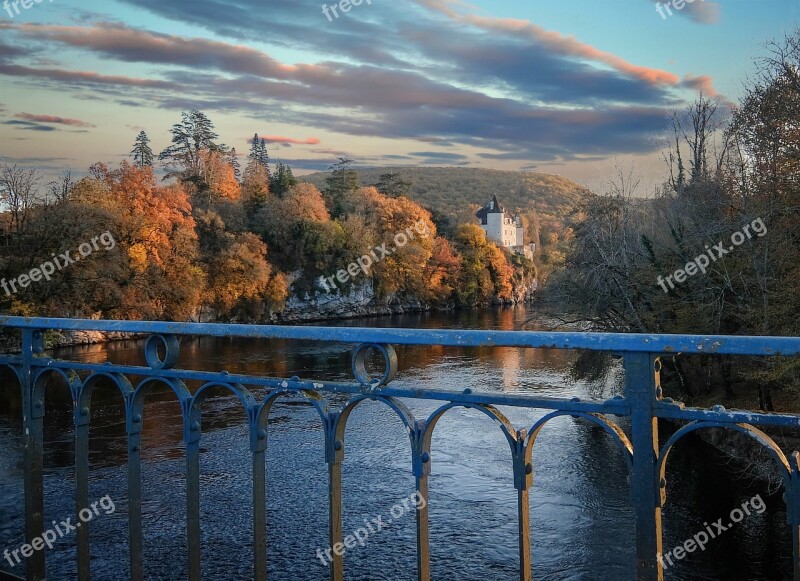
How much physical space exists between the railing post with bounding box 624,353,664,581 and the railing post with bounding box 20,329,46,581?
2724mm

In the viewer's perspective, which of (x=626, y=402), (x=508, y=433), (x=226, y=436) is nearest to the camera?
(x=626, y=402)

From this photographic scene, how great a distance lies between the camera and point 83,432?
3.25m

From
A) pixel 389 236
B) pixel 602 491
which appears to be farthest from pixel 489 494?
pixel 389 236

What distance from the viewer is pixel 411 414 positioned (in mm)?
2264

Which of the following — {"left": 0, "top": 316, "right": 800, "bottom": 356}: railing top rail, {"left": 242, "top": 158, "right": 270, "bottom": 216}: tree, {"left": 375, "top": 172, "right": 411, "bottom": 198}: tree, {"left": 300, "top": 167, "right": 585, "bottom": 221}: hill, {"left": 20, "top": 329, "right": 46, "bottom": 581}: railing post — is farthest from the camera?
{"left": 300, "top": 167, "right": 585, "bottom": 221}: hill

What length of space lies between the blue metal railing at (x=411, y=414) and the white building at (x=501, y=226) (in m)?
101

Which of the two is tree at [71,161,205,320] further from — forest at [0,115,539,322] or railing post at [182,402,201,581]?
railing post at [182,402,201,581]

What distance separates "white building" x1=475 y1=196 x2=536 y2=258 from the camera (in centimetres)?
10588

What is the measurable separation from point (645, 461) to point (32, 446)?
2.91 m

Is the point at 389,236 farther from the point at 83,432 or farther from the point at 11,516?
the point at 83,432

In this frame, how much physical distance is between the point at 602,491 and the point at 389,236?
52.9m

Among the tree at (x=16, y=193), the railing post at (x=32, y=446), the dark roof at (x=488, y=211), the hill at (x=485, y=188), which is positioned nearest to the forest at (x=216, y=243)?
the tree at (x=16, y=193)

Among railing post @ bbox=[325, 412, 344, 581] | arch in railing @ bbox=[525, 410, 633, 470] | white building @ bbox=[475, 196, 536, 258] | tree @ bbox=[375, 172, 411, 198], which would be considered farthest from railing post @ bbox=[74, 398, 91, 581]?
white building @ bbox=[475, 196, 536, 258]

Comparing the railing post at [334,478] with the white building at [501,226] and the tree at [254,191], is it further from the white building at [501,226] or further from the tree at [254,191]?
the white building at [501,226]
